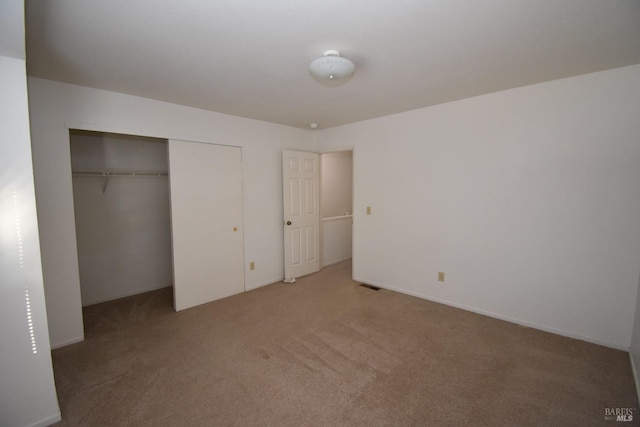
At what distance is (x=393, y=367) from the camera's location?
7.25ft

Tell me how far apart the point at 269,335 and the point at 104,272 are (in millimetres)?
2542

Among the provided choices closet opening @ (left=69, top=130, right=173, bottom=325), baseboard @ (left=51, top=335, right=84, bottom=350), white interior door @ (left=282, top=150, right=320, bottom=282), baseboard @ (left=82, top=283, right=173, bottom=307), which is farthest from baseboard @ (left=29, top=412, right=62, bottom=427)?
white interior door @ (left=282, top=150, right=320, bottom=282)

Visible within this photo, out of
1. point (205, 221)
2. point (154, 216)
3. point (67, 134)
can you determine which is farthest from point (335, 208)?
point (67, 134)

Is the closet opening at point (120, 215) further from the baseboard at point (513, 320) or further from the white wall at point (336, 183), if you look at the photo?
the baseboard at point (513, 320)

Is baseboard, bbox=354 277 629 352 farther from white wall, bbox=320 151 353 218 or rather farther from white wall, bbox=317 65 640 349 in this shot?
white wall, bbox=320 151 353 218

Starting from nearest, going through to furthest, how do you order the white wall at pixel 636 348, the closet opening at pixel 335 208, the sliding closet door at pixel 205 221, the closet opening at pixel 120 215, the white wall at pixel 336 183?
the white wall at pixel 636 348
the sliding closet door at pixel 205 221
the closet opening at pixel 120 215
the closet opening at pixel 335 208
the white wall at pixel 336 183

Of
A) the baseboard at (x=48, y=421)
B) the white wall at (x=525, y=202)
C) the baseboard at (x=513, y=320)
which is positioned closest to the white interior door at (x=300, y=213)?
the white wall at (x=525, y=202)

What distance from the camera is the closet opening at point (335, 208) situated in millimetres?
5141

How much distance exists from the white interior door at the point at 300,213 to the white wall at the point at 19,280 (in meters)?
2.82

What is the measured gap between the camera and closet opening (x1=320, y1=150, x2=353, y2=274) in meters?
5.14

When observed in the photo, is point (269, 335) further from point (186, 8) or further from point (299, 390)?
point (186, 8)

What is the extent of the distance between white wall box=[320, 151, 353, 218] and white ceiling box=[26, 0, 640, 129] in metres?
2.87

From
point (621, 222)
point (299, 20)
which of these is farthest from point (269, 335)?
point (621, 222)

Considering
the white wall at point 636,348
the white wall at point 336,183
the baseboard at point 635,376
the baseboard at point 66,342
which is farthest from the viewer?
the white wall at point 336,183
